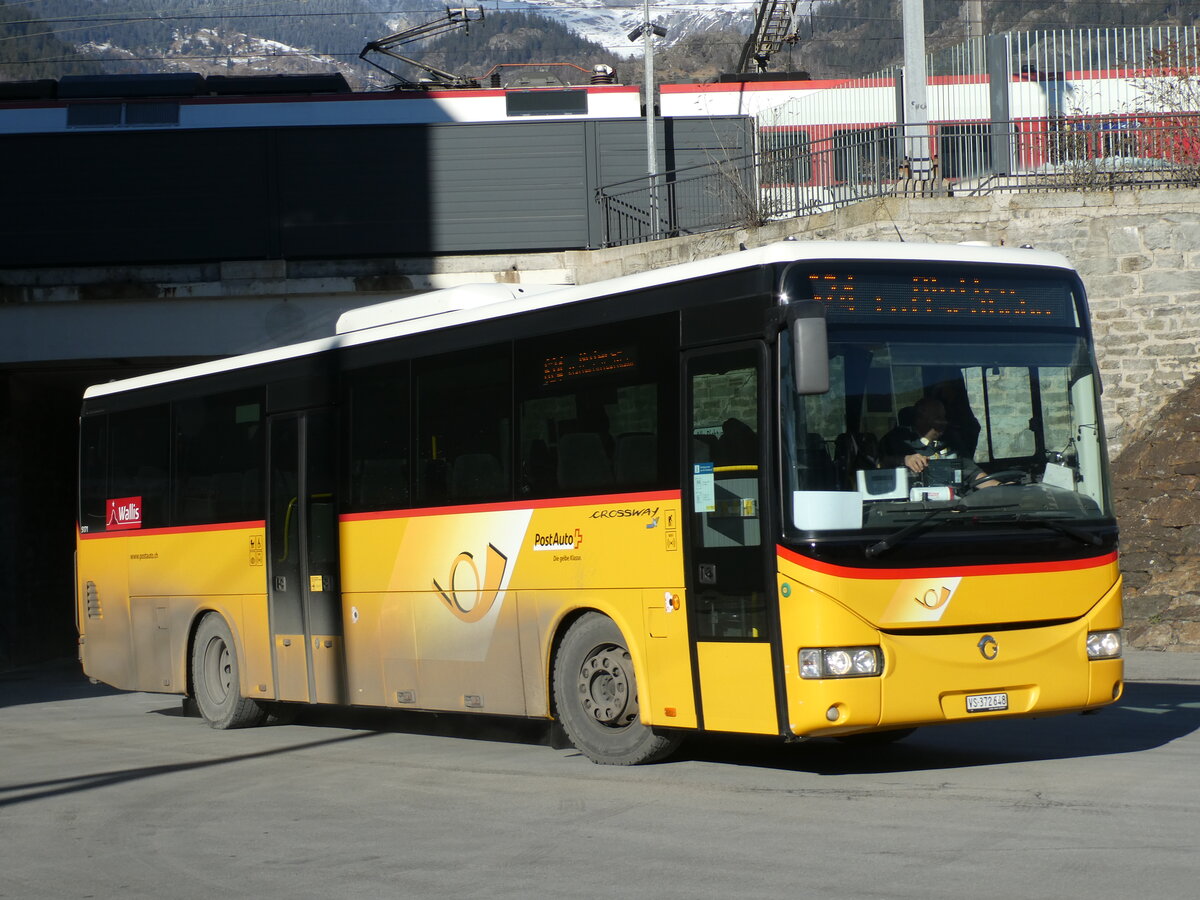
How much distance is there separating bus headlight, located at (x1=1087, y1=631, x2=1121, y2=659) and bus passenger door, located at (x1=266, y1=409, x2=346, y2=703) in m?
6.12

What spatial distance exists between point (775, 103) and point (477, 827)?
31.0m

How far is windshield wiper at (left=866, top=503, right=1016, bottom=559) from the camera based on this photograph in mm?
8969

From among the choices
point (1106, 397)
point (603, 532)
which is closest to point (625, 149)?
point (1106, 397)

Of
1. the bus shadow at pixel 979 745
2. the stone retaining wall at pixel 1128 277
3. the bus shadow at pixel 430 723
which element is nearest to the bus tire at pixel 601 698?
the bus shadow at pixel 979 745

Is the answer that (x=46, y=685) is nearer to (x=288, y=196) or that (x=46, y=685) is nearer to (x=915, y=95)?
(x=288, y=196)

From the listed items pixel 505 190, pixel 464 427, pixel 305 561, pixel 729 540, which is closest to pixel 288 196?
pixel 505 190

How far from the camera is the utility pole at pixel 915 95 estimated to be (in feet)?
76.5

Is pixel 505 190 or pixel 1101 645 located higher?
pixel 505 190

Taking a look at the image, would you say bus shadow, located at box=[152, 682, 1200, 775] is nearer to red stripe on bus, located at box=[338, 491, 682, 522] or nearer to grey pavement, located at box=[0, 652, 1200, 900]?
grey pavement, located at box=[0, 652, 1200, 900]

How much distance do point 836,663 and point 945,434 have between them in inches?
57.4

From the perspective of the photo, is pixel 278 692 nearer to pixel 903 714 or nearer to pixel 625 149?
pixel 903 714

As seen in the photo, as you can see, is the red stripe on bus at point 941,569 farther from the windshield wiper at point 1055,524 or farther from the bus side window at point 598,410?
the bus side window at point 598,410

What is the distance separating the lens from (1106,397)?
2178cm

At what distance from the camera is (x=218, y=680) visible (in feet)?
49.5
